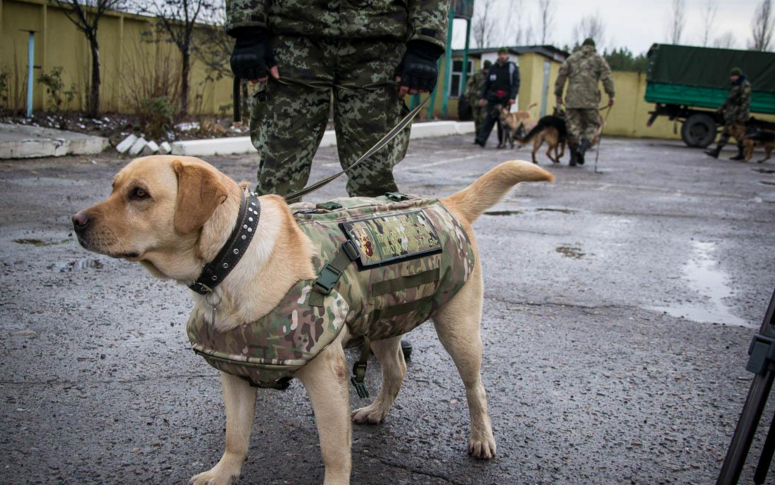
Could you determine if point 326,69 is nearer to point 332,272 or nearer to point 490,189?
point 490,189

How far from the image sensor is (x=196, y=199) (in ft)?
6.53

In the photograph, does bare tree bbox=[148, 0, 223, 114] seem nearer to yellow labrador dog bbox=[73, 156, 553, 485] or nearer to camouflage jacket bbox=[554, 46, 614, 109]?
camouflage jacket bbox=[554, 46, 614, 109]

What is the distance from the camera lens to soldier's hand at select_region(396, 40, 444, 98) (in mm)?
3229

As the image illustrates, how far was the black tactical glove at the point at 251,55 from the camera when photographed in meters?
3.05

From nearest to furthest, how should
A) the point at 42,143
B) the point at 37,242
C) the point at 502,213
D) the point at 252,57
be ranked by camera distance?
the point at 252,57 → the point at 37,242 → the point at 502,213 → the point at 42,143

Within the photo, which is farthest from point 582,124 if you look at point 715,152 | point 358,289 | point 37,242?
point 358,289

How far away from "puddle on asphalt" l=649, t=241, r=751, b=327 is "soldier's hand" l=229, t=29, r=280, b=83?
2.97 meters

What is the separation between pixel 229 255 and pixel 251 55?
1342mm

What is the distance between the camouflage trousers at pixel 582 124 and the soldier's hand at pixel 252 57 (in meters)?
11.8

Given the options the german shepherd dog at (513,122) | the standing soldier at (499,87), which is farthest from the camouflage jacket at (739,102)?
the standing soldier at (499,87)

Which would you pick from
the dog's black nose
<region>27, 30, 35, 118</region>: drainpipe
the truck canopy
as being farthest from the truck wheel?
the dog's black nose

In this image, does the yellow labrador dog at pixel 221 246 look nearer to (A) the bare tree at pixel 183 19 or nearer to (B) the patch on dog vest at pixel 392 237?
(B) the patch on dog vest at pixel 392 237

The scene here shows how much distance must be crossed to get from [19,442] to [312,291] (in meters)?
1.29

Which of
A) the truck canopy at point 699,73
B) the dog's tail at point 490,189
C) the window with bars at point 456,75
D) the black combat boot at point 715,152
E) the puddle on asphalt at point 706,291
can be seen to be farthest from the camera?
the window with bars at point 456,75
